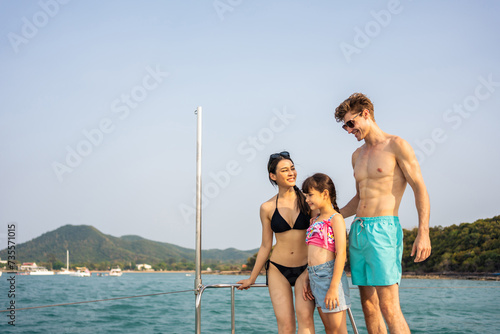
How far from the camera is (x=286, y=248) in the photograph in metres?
2.70

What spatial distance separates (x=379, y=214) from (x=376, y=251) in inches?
7.7

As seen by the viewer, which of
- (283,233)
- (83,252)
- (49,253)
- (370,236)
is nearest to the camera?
(370,236)

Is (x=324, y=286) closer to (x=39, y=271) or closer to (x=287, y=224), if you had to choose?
(x=287, y=224)

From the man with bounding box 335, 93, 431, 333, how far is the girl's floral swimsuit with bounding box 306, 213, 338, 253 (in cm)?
14

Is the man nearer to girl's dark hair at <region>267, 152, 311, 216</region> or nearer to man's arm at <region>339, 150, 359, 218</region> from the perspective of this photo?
man's arm at <region>339, 150, 359, 218</region>

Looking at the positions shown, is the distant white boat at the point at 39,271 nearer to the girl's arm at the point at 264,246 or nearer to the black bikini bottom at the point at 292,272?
the girl's arm at the point at 264,246

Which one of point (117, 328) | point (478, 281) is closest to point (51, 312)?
point (117, 328)

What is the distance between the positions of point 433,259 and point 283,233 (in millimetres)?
70232

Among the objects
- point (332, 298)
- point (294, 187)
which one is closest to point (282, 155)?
point (294, 187)

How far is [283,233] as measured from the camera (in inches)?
107

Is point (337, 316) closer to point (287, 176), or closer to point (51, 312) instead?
point (287, 176)

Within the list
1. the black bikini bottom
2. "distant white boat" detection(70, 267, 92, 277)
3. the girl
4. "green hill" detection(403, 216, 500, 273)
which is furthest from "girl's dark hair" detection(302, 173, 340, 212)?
"distant white boat" detection(70, 267, 92, 277)

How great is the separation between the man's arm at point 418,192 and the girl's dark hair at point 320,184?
378 mm

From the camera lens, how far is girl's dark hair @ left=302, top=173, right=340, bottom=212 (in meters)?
2.50
